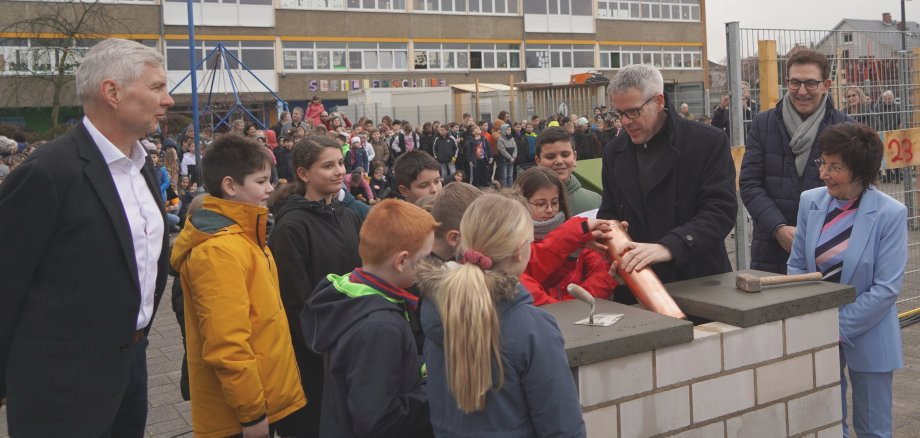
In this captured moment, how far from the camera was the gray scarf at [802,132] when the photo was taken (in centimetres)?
455

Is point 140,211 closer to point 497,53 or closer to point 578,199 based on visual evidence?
point 578,199

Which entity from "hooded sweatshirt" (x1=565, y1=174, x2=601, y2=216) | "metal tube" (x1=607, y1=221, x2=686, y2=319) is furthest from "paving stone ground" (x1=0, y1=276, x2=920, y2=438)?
"metal tube" (x1=607, y1=221, x2=686, y2=319)

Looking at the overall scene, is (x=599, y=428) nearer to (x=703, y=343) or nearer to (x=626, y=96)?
(x=703, y=343)

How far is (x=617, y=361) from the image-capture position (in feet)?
8.16

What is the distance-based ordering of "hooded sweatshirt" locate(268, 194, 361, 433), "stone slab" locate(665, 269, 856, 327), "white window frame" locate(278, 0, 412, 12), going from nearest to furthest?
1. "stone slab" locate(665, 269, 856, 327)
2. "hooded sweatshirt" locate(268, 194, 361, 433)
3. "white window frame" locate(278, 0, 412, 12)

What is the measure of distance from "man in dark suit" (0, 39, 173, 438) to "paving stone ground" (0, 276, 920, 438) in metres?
2.34

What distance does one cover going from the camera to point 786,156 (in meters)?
4.66

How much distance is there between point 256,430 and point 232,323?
43 centimetres

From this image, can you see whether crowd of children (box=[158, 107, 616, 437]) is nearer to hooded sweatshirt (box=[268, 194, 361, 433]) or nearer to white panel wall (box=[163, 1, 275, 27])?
hooded sweatshirt (box=[268, 194, 361, 433])

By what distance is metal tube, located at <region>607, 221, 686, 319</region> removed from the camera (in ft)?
9.37

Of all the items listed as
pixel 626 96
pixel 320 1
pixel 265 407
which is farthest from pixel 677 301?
pixel 320 1

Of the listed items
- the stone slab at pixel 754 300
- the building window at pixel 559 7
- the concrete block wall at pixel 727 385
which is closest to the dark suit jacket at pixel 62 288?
the concrete block wall at pixel 727 385

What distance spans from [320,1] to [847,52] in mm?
40644

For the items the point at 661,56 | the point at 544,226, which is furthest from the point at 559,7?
the point at 544,226
